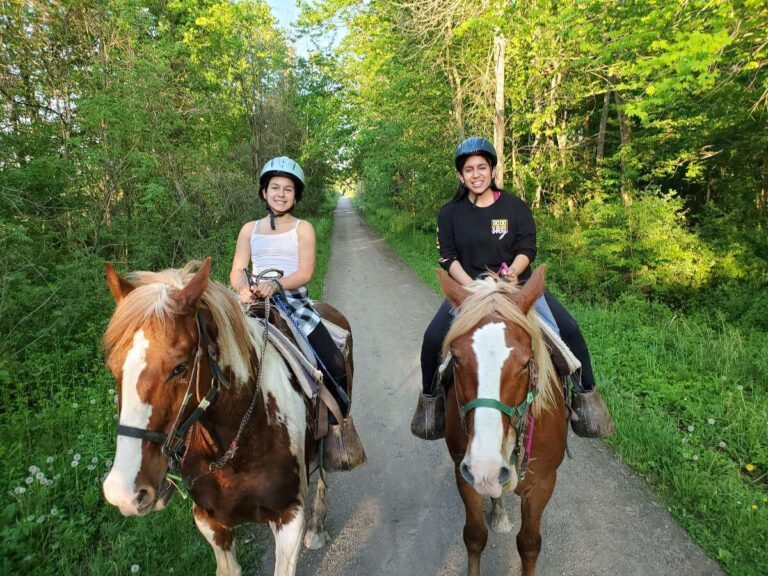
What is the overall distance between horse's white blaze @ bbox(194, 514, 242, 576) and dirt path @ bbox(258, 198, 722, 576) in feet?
1.60

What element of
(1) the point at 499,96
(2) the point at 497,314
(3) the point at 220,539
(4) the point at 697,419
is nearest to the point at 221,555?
(3) the point at 220,539

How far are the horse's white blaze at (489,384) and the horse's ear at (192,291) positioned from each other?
49.9 inches

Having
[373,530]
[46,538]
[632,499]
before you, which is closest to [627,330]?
[632,499]

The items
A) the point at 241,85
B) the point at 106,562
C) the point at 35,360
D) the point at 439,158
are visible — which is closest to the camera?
the point at 106,562

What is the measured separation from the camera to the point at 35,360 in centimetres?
455

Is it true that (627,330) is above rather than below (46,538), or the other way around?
below

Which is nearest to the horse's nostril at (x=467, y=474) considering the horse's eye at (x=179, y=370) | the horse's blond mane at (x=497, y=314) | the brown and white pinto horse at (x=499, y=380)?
the brown and white pinto horse at (x=499, y=380)

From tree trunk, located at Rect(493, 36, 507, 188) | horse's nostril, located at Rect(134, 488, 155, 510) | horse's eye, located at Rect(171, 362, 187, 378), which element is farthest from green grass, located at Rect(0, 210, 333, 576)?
tree trunk, located at Rect(493, 36, 507, 188)

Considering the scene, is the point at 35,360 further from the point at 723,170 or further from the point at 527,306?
the point at 723,170

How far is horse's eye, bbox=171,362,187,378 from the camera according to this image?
1.62m

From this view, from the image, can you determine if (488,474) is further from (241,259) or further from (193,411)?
(241,259)

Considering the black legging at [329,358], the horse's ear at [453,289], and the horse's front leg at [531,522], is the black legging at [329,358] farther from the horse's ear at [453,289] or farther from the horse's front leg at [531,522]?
the horse's front leg at [531,522]

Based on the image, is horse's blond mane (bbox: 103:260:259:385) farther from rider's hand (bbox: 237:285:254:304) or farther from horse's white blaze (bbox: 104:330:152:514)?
rider's hand (bbox: 237:285:254:304)

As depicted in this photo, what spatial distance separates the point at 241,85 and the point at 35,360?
15.3 meters
